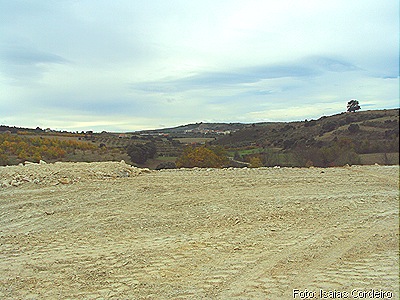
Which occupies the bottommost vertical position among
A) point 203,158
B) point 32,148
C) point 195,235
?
point 195,235

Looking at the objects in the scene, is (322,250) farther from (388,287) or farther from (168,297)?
(168,297)

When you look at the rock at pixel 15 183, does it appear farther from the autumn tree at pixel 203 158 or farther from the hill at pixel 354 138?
the hill at pixel 354 138

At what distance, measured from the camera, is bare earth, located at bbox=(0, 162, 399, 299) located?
4.50 m

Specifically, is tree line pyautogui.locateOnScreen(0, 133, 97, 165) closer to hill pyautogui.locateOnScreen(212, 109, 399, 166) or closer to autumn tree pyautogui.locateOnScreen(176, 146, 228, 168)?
autumn tree pyautogui.locateOnScreen(176, 146, 228, 168)

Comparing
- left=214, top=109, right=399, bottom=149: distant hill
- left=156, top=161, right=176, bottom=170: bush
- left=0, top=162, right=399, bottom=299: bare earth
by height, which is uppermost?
left=214, top=109, right=399, bottom=149: distant hill

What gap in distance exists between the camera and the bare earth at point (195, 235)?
4.50 meters

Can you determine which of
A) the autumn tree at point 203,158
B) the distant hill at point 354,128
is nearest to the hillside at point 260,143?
the distant hill at point 354,128

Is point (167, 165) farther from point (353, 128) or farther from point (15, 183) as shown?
point (353, 128)

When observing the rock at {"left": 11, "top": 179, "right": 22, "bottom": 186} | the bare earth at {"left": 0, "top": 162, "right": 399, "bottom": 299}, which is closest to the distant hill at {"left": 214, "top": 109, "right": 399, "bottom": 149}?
the bare earth at {"left": 0, "top": 162, "right": 399, "bottom": 299}

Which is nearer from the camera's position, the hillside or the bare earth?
the hillside

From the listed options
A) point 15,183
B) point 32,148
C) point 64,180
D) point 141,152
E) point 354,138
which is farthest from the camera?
point 32,148

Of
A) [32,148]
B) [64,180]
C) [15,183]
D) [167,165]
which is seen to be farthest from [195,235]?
[32,148]

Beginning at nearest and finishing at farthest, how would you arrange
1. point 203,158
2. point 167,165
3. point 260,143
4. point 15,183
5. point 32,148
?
point 15,183 < point 260,143 < point 203,158 < point 167,165 < point 32,148

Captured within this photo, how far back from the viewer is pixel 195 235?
631cm
